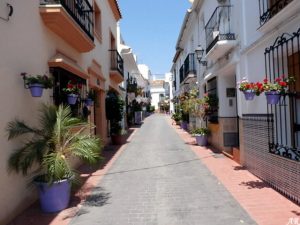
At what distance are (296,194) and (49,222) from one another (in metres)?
4.19

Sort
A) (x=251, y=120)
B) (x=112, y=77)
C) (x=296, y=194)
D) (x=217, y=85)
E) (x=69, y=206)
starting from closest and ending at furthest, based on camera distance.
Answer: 1. (x=296, y=194)
2. (x=69, y=206)
3. (x=251, y=120)
4. (x=217, y=85)
5. (x=112, y=77)

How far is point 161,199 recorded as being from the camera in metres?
6.41

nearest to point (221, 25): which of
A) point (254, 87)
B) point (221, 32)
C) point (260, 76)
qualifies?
point (221, 32)

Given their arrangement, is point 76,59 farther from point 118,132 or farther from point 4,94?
point 118,132

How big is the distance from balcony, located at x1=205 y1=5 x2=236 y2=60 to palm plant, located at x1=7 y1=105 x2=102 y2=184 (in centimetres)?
542

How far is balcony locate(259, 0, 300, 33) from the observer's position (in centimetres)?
561

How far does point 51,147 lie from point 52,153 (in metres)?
0.16

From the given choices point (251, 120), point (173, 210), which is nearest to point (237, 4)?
point (251, 120)

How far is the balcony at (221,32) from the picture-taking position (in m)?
9.72

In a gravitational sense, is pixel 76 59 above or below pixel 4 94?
above

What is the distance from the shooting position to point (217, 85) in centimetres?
1259

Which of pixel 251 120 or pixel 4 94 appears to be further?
pixel 251 120

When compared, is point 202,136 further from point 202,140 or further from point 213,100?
point 213,100

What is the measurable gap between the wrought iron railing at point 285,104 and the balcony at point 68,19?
4.55 metres
